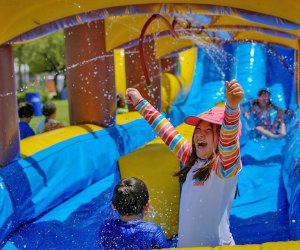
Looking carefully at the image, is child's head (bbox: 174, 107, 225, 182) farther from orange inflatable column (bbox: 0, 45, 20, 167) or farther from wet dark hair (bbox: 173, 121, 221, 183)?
orange inflatable column (bbox: 0, 45, 20, 167)

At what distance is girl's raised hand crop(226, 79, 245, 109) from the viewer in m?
1.68

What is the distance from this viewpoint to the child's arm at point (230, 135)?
Result: 1.70 m

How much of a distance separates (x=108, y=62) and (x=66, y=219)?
184 centimetres

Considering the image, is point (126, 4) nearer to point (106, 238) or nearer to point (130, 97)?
point (130, 97)

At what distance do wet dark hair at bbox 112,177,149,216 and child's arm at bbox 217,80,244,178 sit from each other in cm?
30

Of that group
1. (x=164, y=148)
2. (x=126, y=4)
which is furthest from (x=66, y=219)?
(x=126, y=4)

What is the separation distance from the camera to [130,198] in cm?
175

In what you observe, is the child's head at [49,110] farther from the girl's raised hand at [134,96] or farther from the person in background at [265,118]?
the girl's raised hand at [134,96]

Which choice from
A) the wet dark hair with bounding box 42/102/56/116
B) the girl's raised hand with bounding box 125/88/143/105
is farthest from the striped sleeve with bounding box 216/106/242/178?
the wet dark hair with bounding box 42/102/56/116

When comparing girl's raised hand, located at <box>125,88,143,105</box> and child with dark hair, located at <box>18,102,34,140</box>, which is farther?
child with dark hair, located at <box>18,102,34,140</box>

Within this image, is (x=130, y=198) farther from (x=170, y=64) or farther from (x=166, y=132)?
(x=170, y=64)

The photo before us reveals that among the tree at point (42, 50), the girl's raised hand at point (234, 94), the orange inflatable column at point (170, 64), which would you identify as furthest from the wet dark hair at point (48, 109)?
the tree at point (42, 50)

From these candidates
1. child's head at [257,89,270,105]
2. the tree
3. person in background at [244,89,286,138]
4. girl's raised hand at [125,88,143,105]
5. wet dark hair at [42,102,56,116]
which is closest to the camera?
girl's raised hand at [125,88,143,105]

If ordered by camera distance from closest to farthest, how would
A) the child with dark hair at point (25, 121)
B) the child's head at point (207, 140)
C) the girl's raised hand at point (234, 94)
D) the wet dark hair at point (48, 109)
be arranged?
the girl's raised hand at point (234, 94), the child's head at point (207, 140), the child with dark hair at point (25, 121), the wet dark hair at point (48, 109)
